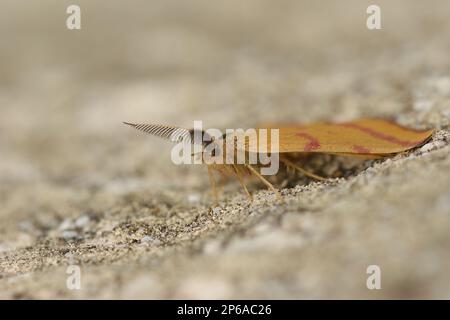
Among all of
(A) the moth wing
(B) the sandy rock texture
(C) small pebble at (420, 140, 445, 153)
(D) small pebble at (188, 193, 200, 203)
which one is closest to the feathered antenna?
(A) the moth wing


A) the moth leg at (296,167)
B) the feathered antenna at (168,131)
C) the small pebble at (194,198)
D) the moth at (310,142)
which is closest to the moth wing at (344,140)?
the moth at (310,142)

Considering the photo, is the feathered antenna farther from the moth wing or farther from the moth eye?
the moth wing

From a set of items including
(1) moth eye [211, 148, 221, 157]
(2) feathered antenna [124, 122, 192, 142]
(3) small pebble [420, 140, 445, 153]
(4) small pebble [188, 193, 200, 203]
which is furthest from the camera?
(4) small pebble [188, 193, 200, 203]

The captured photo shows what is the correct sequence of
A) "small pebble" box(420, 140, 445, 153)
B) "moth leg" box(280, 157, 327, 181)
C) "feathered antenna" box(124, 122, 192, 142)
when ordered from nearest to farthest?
"small pebble" box(420, 140, 445, 153)
"feathered antenna" box(124, 122, 192, 142)
"moth leg" box(280, 157, 327, 181)

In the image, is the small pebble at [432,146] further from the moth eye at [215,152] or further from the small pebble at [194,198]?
the small pebble at [194,198]

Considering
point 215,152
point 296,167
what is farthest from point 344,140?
point 215,152

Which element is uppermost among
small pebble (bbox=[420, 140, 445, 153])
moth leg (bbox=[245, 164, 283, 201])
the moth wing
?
the moth wing
